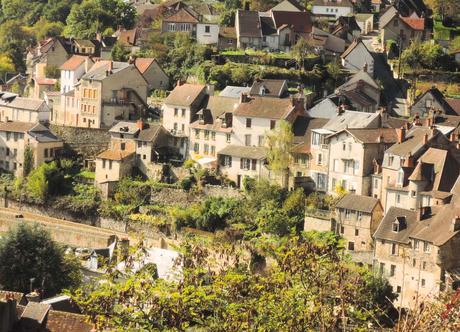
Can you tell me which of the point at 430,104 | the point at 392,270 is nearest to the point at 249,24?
the point at 430,104

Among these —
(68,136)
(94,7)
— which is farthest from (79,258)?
(94,7)

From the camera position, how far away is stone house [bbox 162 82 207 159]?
57000 mm

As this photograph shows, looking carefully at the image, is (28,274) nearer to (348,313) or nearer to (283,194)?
(283,194)

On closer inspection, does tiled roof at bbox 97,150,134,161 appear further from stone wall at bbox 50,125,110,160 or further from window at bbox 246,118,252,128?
window at bbox 246,118,252,128

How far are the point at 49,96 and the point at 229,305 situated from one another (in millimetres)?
49854

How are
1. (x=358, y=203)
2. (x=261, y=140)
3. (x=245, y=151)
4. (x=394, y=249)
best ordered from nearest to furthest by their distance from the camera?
(x=394, y=249) < (x=358, y=203) < (x=245, y=151) < (x=261, y=140)

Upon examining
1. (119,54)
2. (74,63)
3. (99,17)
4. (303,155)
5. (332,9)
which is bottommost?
(303,155)

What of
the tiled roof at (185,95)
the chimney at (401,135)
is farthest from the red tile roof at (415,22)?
the chimney at (401,135)

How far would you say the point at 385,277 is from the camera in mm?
42531

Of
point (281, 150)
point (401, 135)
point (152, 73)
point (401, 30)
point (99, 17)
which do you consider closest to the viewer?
point (401, 135)

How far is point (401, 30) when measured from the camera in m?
71.9

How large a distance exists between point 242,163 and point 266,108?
137 inches

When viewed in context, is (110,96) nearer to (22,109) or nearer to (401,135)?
(22,109)

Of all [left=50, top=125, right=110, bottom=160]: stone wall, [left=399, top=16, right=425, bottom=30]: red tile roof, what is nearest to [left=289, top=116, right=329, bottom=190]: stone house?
[left=50, top=125, right=110, bottom=160]: stone wall
